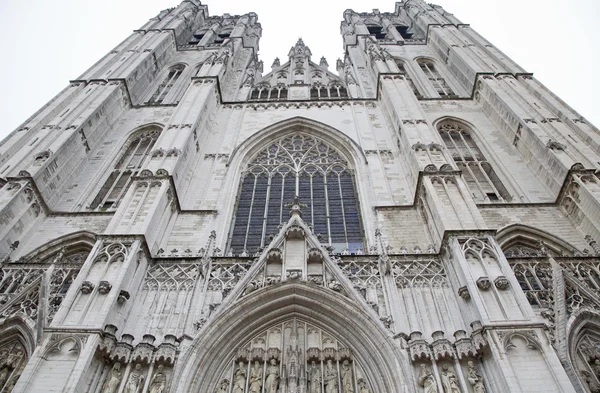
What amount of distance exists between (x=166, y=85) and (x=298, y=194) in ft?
35.9

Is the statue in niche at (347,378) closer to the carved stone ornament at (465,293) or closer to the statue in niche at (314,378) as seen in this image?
the statue in niche at (314,378)

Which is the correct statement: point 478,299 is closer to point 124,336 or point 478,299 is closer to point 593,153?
point 124,336

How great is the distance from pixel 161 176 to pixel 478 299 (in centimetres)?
783

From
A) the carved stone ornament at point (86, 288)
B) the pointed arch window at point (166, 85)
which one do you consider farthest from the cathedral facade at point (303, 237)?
the pointed arch window at point (166, 85)

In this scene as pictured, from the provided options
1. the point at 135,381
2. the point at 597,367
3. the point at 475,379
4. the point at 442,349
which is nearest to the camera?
the point at 475,379

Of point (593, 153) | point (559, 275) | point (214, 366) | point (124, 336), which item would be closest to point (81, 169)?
point (124, 336)

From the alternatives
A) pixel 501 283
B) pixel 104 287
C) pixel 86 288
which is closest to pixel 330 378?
pixel 501 283

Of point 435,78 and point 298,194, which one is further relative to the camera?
point 435,78

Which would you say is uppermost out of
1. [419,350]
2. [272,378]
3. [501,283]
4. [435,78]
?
[435,78]

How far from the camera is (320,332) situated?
356 inches

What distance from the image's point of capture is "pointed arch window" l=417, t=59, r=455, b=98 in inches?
784

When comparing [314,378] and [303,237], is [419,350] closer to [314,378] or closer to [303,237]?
[314,378]

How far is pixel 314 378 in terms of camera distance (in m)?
8.16

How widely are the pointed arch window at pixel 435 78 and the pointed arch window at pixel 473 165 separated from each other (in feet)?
8.33
